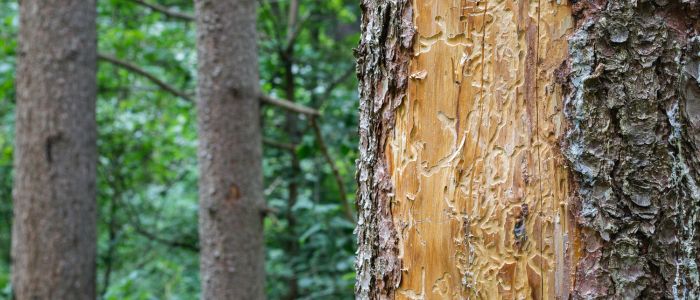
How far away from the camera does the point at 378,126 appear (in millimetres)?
1302

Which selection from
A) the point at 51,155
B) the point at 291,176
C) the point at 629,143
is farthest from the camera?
the point at 291,176

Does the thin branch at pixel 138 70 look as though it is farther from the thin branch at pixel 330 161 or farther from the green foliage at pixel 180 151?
the thin branch at pixel 330 161

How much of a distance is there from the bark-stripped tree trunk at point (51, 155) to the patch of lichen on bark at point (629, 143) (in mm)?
4150

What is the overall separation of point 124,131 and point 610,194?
591 cm

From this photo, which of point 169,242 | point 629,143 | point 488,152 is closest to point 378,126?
point 488,152

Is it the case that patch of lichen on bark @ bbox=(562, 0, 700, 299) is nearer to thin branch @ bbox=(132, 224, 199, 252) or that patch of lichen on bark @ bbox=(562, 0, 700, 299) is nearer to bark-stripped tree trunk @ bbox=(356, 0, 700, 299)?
bark-stripped tree trunk @ bbox=(356, 0, 700, 299)

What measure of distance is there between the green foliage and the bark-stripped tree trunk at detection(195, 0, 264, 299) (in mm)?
666

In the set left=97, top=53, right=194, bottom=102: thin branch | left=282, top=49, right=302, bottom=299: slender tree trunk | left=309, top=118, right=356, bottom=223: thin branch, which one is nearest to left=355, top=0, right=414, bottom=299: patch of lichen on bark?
left=309, top=118, right=356, bottom=223: thin branch

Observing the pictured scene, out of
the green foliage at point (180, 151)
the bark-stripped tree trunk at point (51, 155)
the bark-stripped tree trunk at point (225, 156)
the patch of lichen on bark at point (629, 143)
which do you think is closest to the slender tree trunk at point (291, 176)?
the green foliage at point (180, 151)

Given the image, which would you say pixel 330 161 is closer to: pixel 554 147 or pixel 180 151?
pixel 180 151

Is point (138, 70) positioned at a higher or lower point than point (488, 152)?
higher

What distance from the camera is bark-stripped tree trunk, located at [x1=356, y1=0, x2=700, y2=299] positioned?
42.8 inches

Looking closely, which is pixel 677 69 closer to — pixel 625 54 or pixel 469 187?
pixel 625 54

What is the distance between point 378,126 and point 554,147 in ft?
1.16
